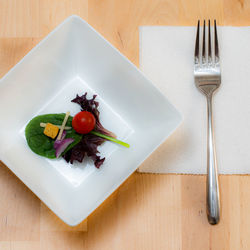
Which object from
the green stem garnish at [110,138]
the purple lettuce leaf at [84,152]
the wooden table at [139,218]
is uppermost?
the green stem garnish at [110,138]

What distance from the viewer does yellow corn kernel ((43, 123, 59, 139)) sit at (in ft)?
2.23

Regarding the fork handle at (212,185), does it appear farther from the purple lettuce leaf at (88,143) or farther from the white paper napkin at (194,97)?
the purple lettuce leaf at (88,143)

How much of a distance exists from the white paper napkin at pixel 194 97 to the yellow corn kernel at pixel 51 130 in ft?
0.62

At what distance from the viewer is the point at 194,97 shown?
2.37ft

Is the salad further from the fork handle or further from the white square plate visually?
the fork handle

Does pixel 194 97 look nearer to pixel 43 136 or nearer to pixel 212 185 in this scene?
pixel 212 185

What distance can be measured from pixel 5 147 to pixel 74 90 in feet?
0.62

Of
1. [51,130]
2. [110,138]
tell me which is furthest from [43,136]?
[110,138]

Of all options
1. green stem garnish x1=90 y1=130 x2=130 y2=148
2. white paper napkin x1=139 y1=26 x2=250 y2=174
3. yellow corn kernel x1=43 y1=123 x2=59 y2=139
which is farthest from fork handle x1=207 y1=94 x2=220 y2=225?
yellow corn kernel x1=43 y1=123 x2=59 y2=139

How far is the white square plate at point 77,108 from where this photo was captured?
2.11 ft

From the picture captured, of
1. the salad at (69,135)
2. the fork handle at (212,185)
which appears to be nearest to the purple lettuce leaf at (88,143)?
the salad at (69,135)

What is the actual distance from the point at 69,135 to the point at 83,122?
0.16 feet

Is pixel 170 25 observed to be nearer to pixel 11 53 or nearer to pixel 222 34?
pixel 222 34

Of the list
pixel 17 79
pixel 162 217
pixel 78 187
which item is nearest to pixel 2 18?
pixel 17 79
